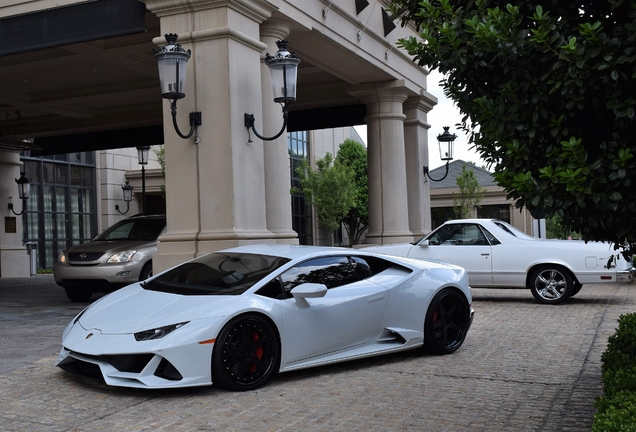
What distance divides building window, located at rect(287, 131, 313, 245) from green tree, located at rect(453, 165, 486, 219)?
31.7 ft

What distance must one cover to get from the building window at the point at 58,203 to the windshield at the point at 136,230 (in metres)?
16.1

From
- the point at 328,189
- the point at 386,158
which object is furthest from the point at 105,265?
the point at 328,189

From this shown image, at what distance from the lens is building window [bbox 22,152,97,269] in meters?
30.2

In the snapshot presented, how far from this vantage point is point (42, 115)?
22250mm

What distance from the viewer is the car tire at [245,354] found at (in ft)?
20.2

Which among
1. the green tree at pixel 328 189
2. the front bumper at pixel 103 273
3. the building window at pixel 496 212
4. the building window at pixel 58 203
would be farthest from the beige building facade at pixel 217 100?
the building window at pixel 496 212

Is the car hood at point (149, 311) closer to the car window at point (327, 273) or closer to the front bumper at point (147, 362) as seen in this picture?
the front bumper at point (147, 362)

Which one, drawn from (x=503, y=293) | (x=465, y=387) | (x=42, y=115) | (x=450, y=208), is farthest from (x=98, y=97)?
(x=450, y=208)

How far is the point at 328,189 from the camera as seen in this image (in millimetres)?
44875

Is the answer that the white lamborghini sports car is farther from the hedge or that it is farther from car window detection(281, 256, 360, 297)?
the hedge

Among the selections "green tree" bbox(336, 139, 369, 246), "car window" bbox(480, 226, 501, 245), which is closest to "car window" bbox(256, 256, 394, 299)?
"car window" bbox(480, 226, 501, 245)

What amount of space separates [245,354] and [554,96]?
11.5 ft

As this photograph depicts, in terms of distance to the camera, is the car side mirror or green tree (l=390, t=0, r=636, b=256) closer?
green tree (l=390, t=0, r=636, b=256)

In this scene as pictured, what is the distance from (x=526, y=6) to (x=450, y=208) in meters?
45.8
